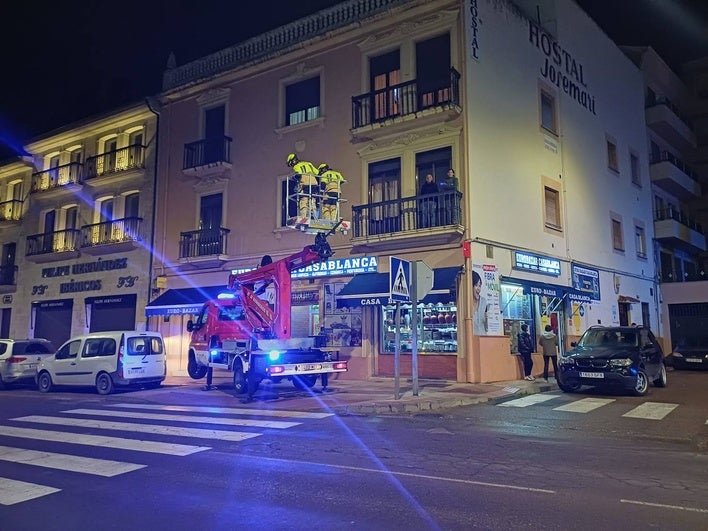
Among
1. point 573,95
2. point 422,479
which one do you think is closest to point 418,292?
point 422,479

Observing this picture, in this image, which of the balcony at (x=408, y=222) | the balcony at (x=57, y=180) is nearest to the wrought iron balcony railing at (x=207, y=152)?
the balcony at (x=408, y=222)

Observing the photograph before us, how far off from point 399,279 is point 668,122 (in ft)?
Result: 77.5

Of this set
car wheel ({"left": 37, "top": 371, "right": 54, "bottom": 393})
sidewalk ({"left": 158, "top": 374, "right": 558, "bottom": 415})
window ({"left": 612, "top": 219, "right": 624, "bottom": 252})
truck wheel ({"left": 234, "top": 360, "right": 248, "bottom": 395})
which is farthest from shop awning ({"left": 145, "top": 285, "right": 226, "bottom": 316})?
window ({"left": 612, "top": 219, "right": 624, "bottom": 252})

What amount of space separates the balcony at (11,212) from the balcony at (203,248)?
12.2 m

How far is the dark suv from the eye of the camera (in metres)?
12.5

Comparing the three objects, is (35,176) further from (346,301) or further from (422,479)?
(422,479)

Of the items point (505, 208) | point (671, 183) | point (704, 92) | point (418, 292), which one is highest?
point (704, 92)

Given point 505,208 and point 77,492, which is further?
point 505,208

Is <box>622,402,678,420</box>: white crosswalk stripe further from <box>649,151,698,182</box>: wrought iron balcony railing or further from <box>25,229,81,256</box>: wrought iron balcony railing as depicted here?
<box>25,229,81,256</box>: wrought iron balcony railing

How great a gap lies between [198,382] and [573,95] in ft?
56.8

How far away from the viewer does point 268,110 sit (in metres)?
20.4

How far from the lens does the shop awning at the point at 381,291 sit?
15281 millimetres

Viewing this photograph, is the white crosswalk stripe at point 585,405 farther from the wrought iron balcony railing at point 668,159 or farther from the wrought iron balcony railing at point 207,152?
the wrought iron balcony railing at point 668,159

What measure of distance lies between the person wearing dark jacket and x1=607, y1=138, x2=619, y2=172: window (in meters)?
11.6
